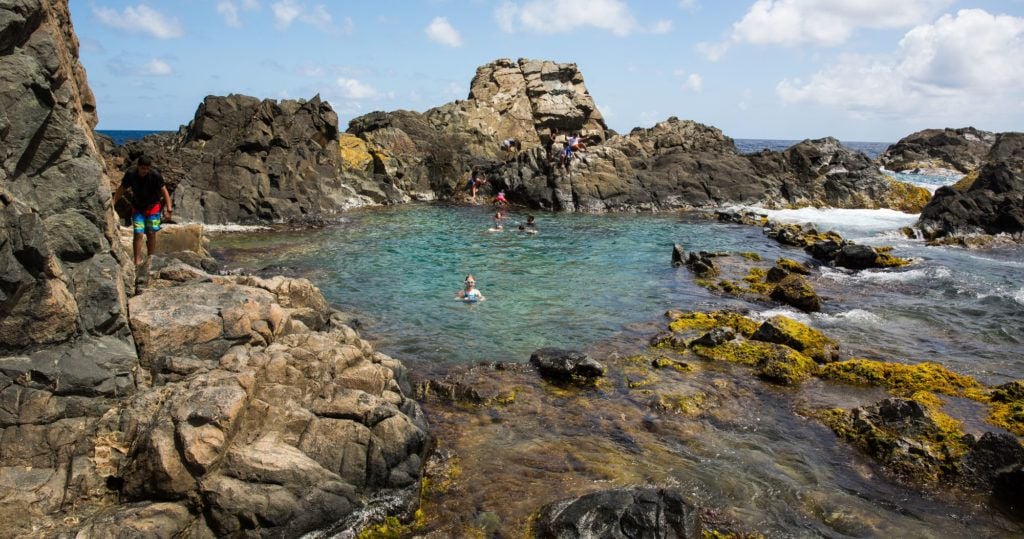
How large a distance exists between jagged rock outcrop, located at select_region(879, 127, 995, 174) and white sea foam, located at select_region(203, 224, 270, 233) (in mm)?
102151

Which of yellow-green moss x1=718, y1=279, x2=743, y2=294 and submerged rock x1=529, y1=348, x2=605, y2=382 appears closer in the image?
submerged rock x1=529, y1=348, x2=605, y2=382

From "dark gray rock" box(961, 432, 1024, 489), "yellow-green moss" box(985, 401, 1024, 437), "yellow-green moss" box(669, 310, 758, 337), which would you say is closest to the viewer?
"dark gray rock" box(961, 432, 1024, 489)

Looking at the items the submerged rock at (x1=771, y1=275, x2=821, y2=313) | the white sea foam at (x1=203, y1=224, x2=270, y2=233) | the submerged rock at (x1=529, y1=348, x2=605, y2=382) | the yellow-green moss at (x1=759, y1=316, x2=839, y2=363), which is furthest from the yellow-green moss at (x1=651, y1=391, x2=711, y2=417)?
the white sea foam at (x1=203, y1=224, x2=270, y2=233)

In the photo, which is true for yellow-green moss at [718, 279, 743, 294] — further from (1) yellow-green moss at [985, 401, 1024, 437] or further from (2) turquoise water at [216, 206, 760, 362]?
(1) yellow-green moss at [985, 401, 1024, 437]

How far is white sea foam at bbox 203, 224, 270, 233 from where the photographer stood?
3800 cm

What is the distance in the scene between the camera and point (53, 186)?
1036 cm

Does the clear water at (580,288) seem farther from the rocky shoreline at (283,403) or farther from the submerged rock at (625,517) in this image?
the submerged rock at (625,517)

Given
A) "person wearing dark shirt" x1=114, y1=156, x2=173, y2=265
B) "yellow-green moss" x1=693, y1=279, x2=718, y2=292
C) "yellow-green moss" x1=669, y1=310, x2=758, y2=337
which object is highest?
"person wearing dark shirt" x1=114, y1=156, x2=173, y2=265

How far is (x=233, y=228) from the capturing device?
39.0 metres

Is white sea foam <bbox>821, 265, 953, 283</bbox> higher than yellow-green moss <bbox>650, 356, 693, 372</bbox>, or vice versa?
white sea foam <bbox>821, 265, 953, 283</bbox>

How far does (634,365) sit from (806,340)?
5.59 m

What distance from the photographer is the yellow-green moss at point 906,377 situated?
1538 cm

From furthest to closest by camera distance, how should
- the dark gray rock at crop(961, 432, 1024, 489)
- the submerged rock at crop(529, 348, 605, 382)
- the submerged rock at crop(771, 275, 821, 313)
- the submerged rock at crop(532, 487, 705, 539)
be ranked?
the submerged rock at crop(771, 275, 821, 313), the submerged rock at crop(529, 348, 605, 382), the dark gray rock at crop(961, 432, 1024, 489), the submerged rock at crop(532, 487, 705, 539)

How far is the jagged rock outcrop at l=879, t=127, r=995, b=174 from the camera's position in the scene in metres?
99.9
